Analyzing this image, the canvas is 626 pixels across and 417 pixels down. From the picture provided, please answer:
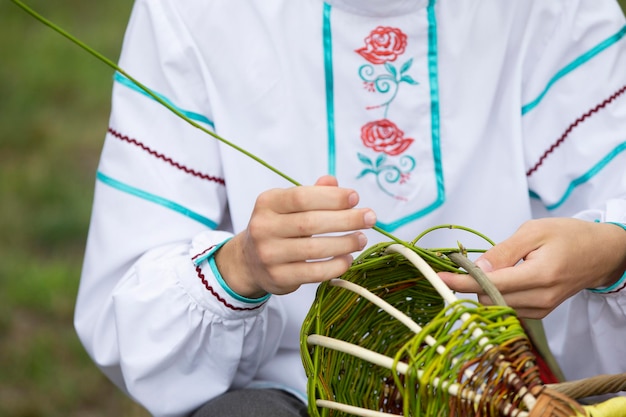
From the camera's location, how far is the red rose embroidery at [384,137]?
1153 millimetres

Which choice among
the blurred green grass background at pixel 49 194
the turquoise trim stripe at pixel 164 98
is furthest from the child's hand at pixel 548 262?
the blurred green grass background at pixel 49 194

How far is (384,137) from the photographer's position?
3.79 ft

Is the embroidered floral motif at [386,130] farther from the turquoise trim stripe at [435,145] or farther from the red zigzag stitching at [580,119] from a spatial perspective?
the red zigzag stitching at [580,119]

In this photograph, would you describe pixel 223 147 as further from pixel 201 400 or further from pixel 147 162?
pixel 201 400

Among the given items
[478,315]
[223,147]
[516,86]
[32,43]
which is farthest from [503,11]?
[32,43]

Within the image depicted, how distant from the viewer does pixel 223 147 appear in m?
1.13

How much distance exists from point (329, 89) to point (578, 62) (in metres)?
0.35

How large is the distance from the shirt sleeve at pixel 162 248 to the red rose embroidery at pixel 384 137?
0.20 m

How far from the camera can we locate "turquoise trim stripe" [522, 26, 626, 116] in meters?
1.19

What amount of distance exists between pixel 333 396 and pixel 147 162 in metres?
0.41

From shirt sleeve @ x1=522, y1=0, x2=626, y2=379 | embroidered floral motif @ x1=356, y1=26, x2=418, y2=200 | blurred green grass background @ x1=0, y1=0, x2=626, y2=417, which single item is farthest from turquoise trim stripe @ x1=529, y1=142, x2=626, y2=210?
blurred green grass background @ x1=0, y1=0, x2=626, y2=417

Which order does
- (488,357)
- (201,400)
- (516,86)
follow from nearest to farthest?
(488,357)
(201,400)
(516,86)

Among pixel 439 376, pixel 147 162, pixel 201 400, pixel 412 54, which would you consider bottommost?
pixel 201 400

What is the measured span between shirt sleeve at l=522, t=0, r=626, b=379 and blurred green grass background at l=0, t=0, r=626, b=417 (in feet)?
3.10
